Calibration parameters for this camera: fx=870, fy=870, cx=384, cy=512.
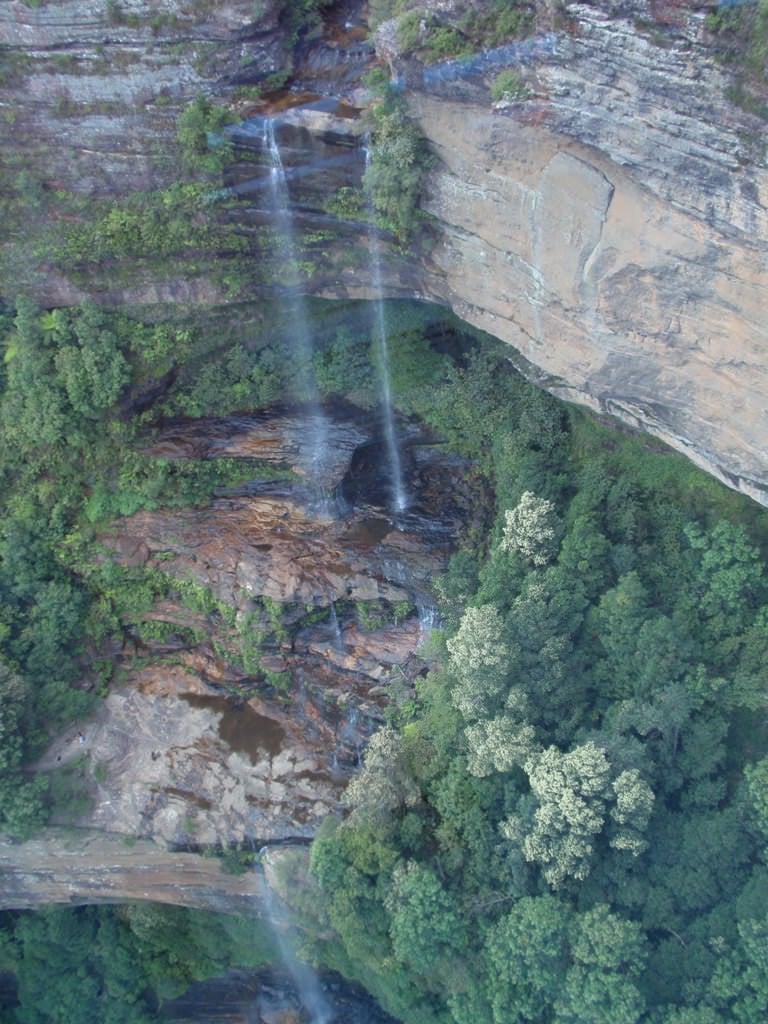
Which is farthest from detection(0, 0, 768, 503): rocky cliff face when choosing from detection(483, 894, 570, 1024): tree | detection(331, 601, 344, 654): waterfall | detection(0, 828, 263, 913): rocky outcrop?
detection(0, 828, 263, 913): rocky outcrop

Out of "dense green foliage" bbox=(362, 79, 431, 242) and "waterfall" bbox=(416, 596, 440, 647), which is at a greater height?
"dense green foliage" bbox=(362, 79, 431, 242)

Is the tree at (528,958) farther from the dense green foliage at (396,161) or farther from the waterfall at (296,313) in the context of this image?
the dense green foliage at (396,161)

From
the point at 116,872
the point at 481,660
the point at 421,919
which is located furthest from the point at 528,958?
the point at 116,872

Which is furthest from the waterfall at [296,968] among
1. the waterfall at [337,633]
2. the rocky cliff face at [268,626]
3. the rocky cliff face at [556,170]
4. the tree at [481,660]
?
the rocky cliff face at [556,170]

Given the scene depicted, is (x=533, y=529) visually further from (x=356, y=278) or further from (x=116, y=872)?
(x=116, y=872)

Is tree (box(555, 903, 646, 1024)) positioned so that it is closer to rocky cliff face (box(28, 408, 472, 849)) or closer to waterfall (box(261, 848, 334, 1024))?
waterfall (box(261, 848, 334, 1024))

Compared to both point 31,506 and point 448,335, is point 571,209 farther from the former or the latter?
Answer: point 31,506
